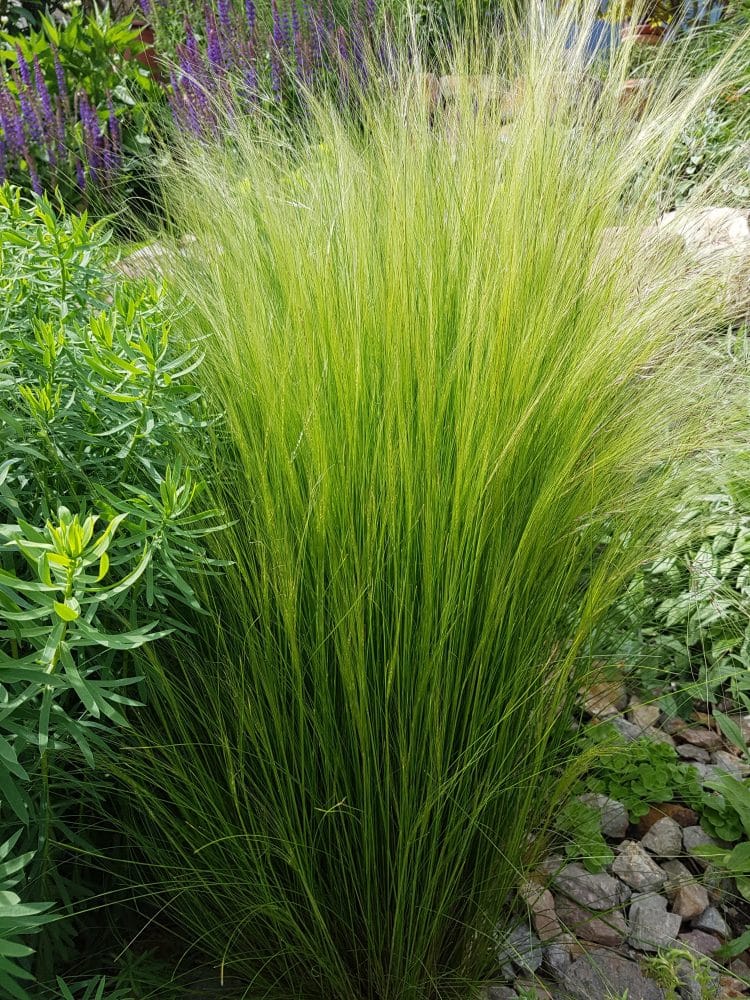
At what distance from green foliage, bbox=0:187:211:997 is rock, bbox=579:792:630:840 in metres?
1.02

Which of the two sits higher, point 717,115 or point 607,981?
point 717,115

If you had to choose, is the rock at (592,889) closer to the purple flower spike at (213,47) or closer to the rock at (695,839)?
the rock at (695,839)

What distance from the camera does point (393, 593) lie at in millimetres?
1376

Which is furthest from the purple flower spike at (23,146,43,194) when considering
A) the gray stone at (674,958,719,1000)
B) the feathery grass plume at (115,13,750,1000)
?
the gray stone at (674,958,719,1000)

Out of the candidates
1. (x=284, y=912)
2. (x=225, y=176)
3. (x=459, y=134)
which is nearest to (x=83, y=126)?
(x=225, y=176)

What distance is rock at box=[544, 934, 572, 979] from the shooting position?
163cm

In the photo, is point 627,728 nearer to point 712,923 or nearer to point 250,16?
point 712,923

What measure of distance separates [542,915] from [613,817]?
0.30m

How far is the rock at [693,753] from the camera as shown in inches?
83.5

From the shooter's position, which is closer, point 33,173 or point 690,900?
point 690,900

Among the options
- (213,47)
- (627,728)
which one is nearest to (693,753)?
(627,728)

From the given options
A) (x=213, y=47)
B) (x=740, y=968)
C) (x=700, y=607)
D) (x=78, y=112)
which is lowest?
(x=740, y=968)

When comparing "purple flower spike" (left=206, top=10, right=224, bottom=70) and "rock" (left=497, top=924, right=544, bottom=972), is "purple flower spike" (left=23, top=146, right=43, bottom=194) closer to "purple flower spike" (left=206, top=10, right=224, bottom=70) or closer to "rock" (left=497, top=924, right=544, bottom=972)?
"purple flower spike" (left=206, top=10, right=224, bottom=70)

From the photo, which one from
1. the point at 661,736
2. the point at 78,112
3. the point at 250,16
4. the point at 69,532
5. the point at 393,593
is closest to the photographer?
the point at 69,532
